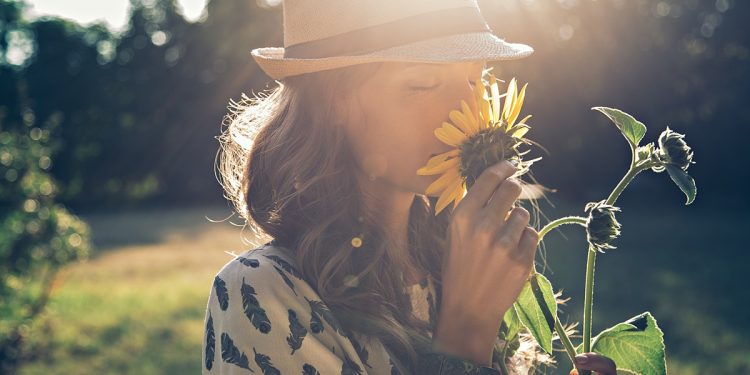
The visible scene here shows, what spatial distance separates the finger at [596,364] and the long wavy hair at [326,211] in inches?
9.1

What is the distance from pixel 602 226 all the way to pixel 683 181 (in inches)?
5.6

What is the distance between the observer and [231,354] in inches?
51.1

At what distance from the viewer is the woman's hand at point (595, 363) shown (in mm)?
1239

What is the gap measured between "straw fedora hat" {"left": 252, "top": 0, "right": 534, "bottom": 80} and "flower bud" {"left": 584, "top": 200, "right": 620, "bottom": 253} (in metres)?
0.37

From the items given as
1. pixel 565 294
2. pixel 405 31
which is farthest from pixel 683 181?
pixel 565 294

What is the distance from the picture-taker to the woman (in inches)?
50.8

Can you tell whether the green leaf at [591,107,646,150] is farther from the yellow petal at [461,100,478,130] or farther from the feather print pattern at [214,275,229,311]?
the feather print pattern at [214,275,229,311]

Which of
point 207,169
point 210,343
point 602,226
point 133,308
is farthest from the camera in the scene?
point 207,169

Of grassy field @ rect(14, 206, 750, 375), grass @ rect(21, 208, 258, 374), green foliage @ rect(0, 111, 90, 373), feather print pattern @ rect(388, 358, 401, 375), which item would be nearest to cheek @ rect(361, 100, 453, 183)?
feather print pattern @ rect(388, 358, 401, 375)

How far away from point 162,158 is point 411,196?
77.5 ft

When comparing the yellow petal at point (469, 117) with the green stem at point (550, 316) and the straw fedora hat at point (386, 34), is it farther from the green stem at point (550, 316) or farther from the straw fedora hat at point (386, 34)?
the green stem at point (550, 316)

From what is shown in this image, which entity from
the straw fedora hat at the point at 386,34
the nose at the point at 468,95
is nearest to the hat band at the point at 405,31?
the straw fedora hat at the point at 386,34

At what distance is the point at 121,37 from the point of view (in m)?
27.5

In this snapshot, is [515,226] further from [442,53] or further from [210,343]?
[210,343]
